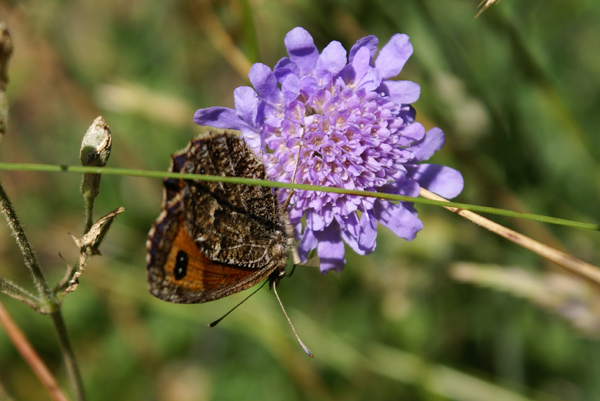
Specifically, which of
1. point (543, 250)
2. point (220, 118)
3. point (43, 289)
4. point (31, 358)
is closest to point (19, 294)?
point (43, 289)

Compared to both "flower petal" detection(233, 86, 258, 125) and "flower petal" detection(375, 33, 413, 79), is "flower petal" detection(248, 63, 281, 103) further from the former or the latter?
"flower petal" detection(375, 33, 413, 79)

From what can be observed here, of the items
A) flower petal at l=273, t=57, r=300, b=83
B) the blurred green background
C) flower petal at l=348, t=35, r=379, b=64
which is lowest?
the blurred green background

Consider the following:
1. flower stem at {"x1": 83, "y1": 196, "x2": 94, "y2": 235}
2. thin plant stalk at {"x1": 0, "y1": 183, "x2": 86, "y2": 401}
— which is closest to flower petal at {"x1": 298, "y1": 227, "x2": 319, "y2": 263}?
flower stem at {"x1": 83, "y1": 196, "x2": 94, "y2": 235}

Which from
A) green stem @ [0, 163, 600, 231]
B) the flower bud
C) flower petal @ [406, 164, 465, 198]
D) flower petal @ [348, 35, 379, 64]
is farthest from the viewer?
flower petal @ [406, 164, 465, 198]

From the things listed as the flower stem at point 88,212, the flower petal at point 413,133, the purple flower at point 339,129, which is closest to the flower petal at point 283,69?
the purple flower at point 339,129

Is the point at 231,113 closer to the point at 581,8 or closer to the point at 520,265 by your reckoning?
the point at 520,265

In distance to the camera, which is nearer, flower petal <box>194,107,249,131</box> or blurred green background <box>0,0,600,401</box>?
flower petal <box>194,107,249,131</box>

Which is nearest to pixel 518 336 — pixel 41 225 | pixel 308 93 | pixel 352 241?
pixel 352 241

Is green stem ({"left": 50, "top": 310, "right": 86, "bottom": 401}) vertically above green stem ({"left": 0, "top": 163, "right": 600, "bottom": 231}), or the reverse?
green stem ({"left": 0, "top": 163, "right": 600, "bottom": 231})
